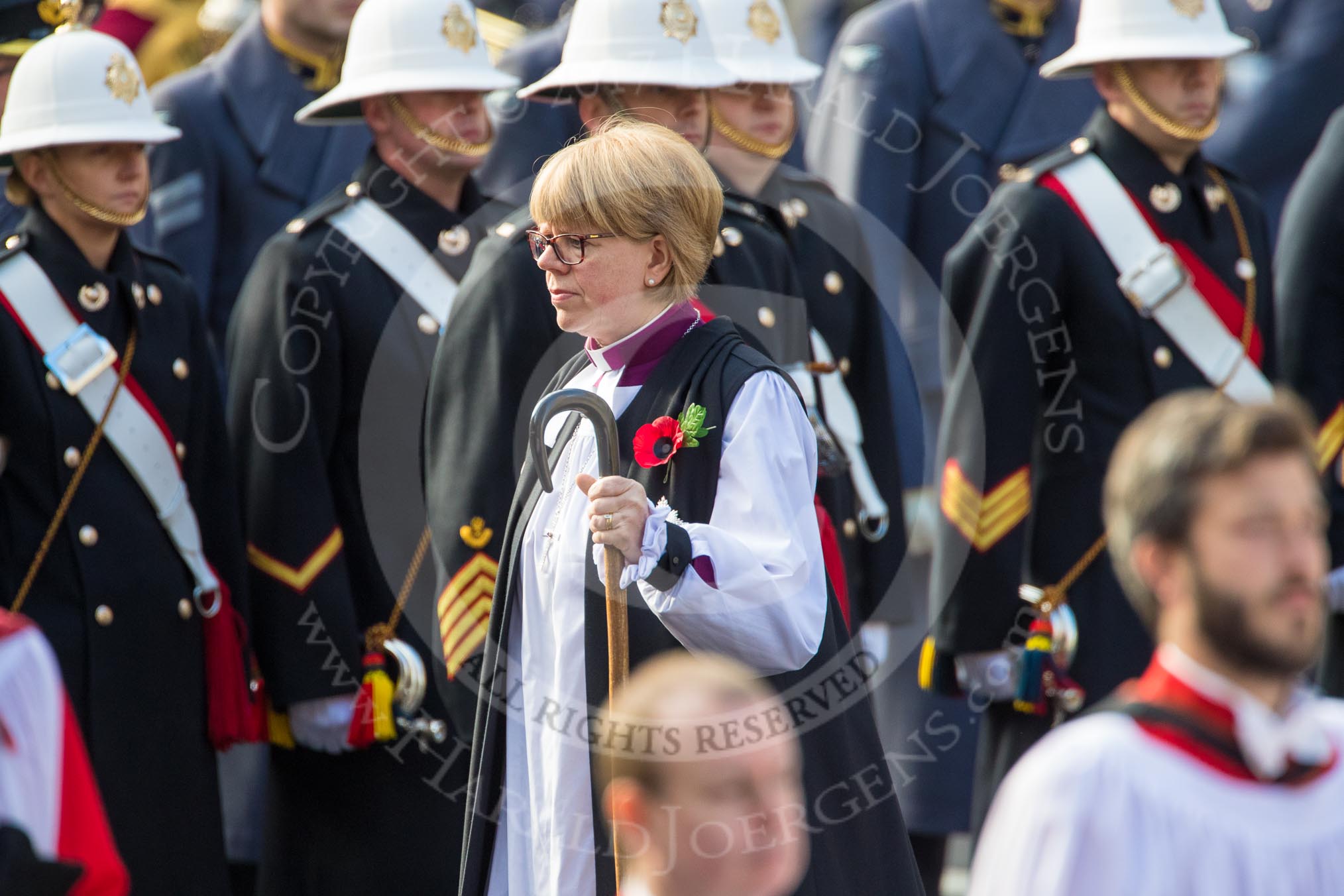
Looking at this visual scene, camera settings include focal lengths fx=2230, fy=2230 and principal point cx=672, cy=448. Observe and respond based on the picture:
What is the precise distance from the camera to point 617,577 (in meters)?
3.59

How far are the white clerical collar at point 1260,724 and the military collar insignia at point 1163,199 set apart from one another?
302 cm

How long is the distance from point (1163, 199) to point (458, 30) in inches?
73.2

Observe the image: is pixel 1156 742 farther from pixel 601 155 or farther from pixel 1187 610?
pixel 601 155

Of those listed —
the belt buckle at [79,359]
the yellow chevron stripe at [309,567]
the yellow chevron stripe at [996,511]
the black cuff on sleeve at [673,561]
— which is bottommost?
the yellow chevron stripe at [309,567]

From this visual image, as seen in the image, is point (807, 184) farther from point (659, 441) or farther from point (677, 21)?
point (659, 441)

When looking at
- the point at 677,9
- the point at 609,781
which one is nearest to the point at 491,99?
the point at 677,9

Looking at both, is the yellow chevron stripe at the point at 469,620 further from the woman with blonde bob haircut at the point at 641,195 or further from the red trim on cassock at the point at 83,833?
the red trim on cassock at the point at 83,833

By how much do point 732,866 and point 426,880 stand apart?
2.94 m

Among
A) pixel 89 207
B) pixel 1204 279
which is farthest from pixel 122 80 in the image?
pixel 1204 279

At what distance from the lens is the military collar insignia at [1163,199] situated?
5.45 metres

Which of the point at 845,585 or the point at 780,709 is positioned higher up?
the point at 780,709

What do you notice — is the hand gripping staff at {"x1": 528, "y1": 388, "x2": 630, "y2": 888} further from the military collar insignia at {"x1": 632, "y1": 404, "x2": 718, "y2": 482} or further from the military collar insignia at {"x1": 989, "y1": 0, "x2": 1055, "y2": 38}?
the military collar insignia at {"x1": 989, "y1": 0, "x2": 1055, "y2": 38}

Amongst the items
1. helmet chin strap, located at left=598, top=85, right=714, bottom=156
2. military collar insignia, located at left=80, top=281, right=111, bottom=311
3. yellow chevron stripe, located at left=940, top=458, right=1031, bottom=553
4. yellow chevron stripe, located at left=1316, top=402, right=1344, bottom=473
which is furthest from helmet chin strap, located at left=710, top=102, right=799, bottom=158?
yellow chevron stripe, located at left=1316, top=402, right=1344, bottom=473

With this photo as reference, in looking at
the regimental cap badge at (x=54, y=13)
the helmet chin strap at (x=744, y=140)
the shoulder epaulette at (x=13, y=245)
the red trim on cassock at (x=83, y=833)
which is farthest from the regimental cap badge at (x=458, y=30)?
the red trim on cassock at (x=83, y=833)
